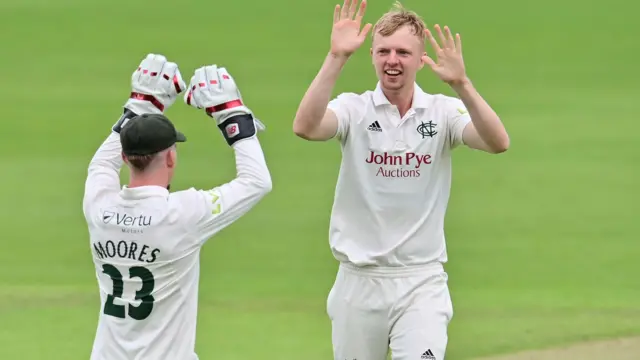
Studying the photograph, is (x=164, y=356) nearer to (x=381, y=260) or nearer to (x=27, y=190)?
(x=381, y=260)

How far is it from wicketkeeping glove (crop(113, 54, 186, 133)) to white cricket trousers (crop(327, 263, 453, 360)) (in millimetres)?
1296

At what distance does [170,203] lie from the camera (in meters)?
4.81

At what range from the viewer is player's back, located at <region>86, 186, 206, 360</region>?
4.78 metres

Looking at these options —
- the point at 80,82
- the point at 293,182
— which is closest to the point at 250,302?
the point at 293,182

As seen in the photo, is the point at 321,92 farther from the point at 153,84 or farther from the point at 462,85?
the point at 153,84

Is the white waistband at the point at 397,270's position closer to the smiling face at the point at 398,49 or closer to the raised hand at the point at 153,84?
the smiling face at the point at 398,49

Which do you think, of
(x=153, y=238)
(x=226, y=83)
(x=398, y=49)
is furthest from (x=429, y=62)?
(x=153, y=238)

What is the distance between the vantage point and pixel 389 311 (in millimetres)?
5840

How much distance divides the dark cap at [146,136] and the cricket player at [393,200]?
1.05 metres

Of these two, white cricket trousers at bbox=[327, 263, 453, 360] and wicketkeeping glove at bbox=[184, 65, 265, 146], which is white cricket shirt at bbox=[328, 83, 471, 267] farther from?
wicketkeeping glove at bbox=[184, 65, 265, 146]

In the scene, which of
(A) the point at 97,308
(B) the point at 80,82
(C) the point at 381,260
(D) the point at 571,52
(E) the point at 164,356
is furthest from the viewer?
(D) the point at 571,52

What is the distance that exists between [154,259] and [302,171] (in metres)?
7.33

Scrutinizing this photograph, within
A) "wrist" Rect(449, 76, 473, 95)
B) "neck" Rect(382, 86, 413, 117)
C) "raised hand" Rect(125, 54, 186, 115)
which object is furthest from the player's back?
"neck" Rect(382, 86, 413, 117)

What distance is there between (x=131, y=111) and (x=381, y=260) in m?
1.39
